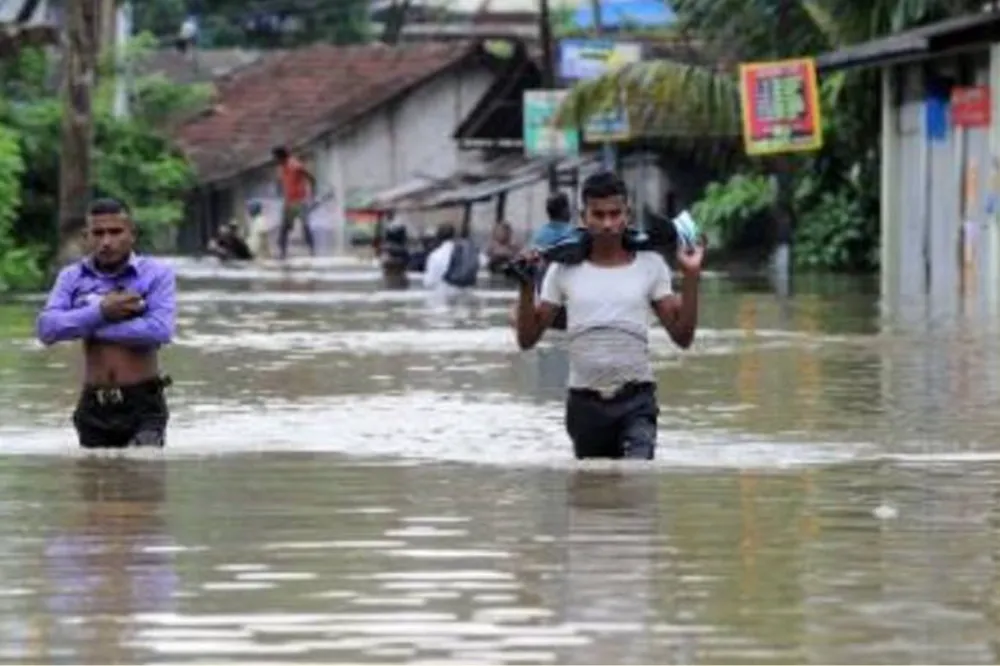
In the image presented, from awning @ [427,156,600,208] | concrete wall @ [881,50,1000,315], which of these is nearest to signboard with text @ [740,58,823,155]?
concrete wall @ [881,50,1000,315]

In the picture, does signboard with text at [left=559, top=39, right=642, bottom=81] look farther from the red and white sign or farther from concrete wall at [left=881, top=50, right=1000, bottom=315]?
the red and white sign

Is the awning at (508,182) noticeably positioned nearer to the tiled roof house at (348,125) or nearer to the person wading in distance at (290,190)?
the person wading in distance at (290,190)

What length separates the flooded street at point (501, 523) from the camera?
8320 millimetres

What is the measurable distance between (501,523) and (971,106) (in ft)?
88.2

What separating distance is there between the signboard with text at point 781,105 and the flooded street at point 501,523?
70.5ft

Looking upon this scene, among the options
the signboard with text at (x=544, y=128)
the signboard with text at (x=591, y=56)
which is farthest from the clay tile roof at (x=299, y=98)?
the signboard with text at (x=591, y=56)

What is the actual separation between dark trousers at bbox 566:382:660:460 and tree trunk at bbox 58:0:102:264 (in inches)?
1017

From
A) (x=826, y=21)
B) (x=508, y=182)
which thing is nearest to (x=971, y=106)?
(x=826, y=21)

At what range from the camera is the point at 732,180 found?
5831 centimetres

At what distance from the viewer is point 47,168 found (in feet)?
140

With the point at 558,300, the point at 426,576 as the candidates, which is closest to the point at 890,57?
the point at 558,300

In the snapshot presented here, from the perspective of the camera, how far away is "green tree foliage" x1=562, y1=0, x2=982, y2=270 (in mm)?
46094

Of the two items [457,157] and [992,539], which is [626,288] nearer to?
[992,539]

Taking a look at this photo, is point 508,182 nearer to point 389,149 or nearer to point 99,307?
point 389,149
